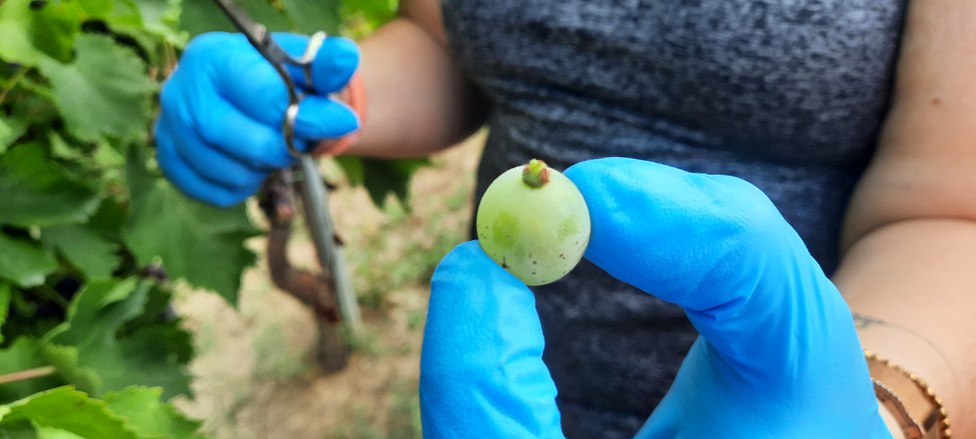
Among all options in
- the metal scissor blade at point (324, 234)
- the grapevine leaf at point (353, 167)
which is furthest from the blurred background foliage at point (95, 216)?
the metal scissor blade at point (324, 234)

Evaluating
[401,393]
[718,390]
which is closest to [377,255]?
[401,393]

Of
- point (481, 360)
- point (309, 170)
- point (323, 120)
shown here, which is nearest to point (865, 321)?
point (481, 360)

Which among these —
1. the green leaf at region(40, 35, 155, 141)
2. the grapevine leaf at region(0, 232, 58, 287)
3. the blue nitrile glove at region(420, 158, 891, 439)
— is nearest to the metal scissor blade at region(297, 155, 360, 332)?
the green leaf at region(40, 35, 155, 141)

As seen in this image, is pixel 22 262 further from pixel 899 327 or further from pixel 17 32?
pixel 899 327

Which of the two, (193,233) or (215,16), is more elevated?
(215,16)

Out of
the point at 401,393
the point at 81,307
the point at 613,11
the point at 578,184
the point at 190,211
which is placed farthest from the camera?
the point at 401,393

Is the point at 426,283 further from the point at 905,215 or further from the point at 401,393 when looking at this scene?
the point at 905,215

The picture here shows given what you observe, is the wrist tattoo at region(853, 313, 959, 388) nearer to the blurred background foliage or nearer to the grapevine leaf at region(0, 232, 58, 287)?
the blurred background foliage
